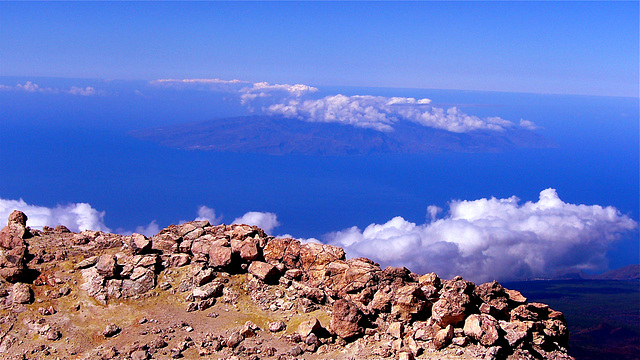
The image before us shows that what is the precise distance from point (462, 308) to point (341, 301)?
26.1ft

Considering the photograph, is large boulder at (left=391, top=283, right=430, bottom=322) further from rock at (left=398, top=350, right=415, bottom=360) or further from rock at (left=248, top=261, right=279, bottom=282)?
rock at (left=248, top=261, right=279, bottom=282)

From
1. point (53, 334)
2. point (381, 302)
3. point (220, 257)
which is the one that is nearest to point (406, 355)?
point (381, 302)

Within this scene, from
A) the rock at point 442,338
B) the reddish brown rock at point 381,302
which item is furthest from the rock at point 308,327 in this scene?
the rock at point 442,338

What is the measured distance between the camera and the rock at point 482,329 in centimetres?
2586

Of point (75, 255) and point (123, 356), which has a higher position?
point (75, 255)

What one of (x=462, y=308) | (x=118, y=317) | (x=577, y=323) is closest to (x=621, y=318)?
(x=577, y=323)

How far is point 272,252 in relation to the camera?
3847 centimetres

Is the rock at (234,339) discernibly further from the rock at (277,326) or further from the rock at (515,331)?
the rock at (515,331)

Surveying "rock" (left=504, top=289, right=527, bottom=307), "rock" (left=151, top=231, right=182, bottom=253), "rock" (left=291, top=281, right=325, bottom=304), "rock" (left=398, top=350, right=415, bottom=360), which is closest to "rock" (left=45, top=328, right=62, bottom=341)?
"rock" (left=151, top=231, right=182, bottom=253)

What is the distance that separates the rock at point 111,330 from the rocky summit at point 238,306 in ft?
0.25

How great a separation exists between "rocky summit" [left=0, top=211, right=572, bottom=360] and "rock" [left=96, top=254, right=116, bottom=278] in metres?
0.08

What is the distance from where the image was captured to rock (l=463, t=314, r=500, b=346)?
25.9 m

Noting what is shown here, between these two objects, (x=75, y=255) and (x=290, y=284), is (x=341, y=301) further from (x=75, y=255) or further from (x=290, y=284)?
(x=75, y=255)

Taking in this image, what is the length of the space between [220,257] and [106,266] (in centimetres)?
906
